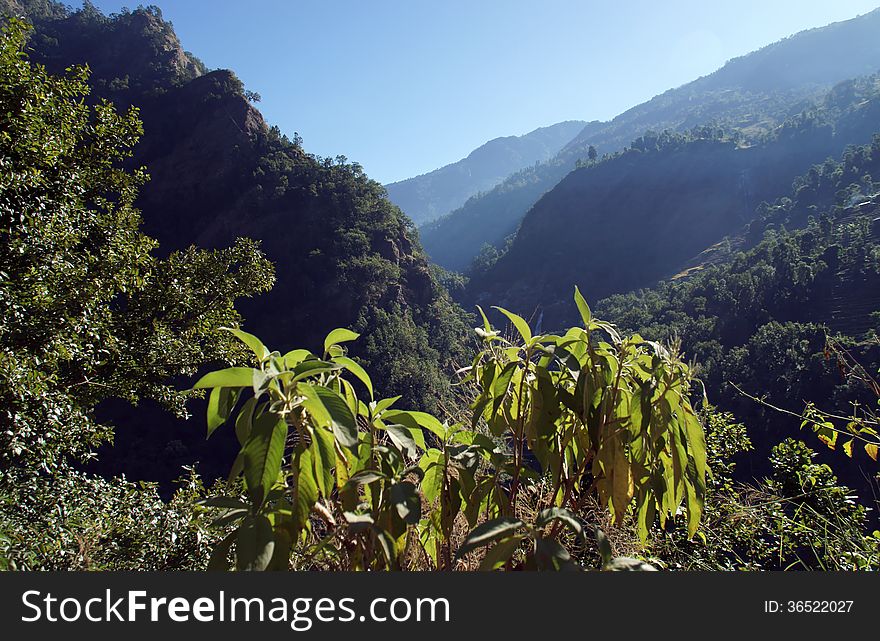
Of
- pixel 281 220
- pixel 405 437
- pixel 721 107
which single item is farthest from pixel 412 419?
pixel 721 107

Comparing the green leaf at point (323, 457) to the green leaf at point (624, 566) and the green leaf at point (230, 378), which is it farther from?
the green leaf at point (624, 566)

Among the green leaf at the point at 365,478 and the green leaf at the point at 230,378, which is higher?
the green leaf at the point at 230,378

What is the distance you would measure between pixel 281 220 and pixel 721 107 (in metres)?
126

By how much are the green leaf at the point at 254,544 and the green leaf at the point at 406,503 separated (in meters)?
0.14

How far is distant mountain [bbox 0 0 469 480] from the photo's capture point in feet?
117

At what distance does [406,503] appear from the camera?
606 mm

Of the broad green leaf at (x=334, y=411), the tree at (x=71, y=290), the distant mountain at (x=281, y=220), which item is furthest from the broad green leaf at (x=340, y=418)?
the distant mountain at (x=281, y=220)

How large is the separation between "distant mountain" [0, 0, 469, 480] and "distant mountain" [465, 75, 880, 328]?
27456 millimetres

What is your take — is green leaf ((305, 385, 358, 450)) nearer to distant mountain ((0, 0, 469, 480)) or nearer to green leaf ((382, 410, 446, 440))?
green leaf ((382, 410, 446, 440))

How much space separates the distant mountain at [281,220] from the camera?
3566 centimetres

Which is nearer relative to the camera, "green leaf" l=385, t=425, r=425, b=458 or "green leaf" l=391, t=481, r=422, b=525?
"green leaf" l=391, t=481, r=422, b=525

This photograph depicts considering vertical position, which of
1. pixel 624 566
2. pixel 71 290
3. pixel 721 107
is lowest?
pixel 624 566

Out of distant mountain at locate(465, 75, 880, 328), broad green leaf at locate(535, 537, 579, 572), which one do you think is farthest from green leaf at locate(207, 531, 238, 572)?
distant mountain at locate(465, 75, 880, 328)

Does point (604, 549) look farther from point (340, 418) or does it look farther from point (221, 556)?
point (221, 556)
